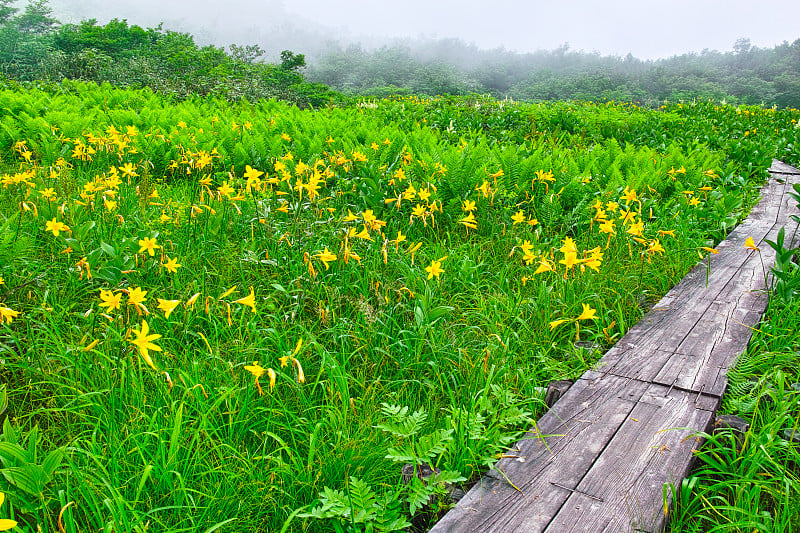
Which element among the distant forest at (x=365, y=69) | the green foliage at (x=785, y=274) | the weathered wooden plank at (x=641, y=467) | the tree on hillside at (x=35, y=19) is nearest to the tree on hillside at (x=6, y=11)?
the distant forest at (x=365, y=69)

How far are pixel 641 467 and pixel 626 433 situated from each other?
0.17 metres

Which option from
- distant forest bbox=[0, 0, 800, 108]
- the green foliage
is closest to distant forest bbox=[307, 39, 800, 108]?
distant forest bbox=[0, 0, 800, 108]

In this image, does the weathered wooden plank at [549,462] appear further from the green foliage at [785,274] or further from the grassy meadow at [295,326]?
the green foliage at [785,274]

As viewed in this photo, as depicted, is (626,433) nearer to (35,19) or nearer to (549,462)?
(549,462)

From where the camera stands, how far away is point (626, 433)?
1.83 meters

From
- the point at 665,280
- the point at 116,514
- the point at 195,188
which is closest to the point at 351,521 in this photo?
the point at 116,514

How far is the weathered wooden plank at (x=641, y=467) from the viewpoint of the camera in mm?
1474

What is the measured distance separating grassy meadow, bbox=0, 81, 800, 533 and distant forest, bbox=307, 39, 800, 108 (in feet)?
76.9

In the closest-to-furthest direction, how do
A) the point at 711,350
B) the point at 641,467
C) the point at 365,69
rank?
the point at 641,467 → the point at 711,350 → the point at 365,69

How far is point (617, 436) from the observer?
1.81 m

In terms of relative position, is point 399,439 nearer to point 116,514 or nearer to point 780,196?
point 116,514

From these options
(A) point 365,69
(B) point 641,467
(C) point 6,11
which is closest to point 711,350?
(B) point 641,467

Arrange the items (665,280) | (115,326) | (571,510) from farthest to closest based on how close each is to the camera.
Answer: (665,280) < (115,326) < (571,510)

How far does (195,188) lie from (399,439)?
10.9 ft
